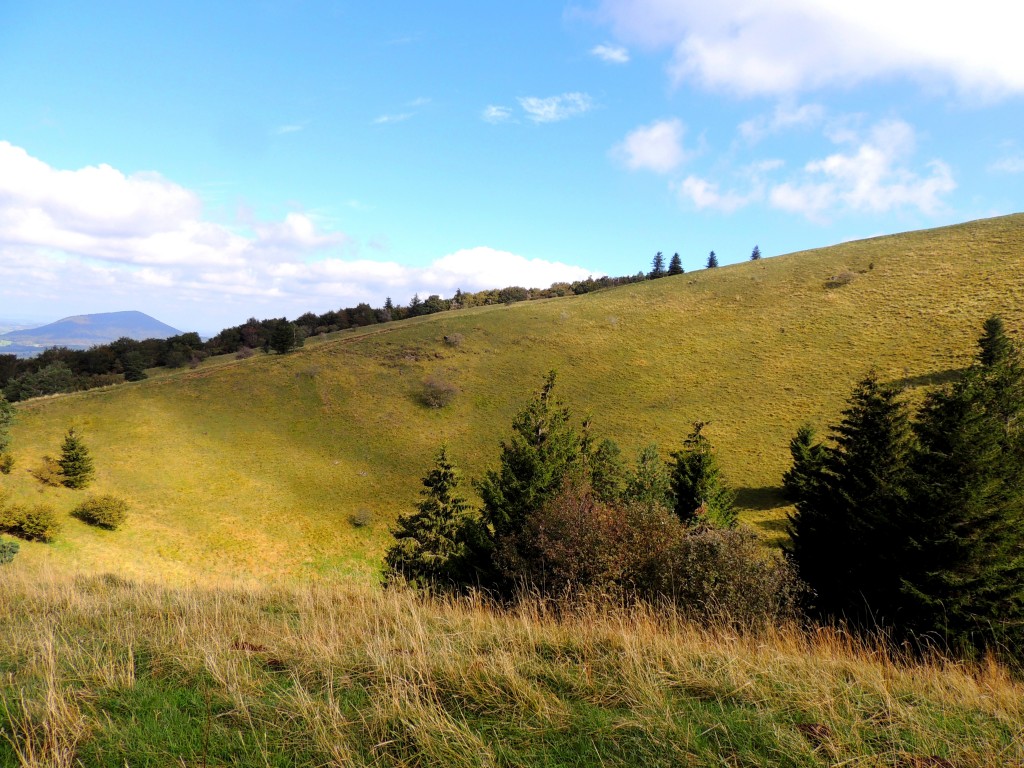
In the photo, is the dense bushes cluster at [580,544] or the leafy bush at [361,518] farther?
the leafy bush at [361,518]

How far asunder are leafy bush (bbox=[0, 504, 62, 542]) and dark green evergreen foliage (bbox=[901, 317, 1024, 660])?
36665mm

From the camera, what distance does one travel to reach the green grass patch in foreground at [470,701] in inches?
123

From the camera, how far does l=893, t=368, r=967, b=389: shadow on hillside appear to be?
39.3 m

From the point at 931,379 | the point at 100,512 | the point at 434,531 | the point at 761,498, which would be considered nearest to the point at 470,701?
the point at 434,531

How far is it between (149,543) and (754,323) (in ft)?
212

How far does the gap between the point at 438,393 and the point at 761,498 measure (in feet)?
104

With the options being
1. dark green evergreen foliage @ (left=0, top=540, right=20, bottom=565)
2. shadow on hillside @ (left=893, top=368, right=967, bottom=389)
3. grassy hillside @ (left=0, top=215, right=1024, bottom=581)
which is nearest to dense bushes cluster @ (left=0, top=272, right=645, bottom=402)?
grassy hillside @ (left=0, top=215, right=1024, bottom=581)

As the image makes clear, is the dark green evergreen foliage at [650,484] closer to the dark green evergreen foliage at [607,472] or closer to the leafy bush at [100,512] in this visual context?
the dark green evergreen foliage at [607,472]

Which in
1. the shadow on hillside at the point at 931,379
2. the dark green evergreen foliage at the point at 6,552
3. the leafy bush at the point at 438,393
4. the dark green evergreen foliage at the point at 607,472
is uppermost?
the leafy bush at the point at 438,393

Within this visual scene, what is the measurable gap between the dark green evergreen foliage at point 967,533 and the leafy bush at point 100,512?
123 feet

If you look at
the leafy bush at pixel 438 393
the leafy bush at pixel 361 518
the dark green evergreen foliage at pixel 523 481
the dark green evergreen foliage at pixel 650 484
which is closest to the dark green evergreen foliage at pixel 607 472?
the dark green evergreen foliage at pixel 650 484

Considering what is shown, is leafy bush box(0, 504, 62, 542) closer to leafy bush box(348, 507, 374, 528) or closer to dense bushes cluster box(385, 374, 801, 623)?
leafy bush box(348, 507, 374, 528)

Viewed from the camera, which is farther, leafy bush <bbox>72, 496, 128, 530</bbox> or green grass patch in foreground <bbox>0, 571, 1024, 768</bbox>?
leafy bush <bbox>72, 496, 128, 530</bbox>

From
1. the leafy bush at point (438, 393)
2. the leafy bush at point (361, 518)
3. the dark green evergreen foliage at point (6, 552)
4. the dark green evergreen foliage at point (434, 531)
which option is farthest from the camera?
the leafy bush at point (438, 393)
